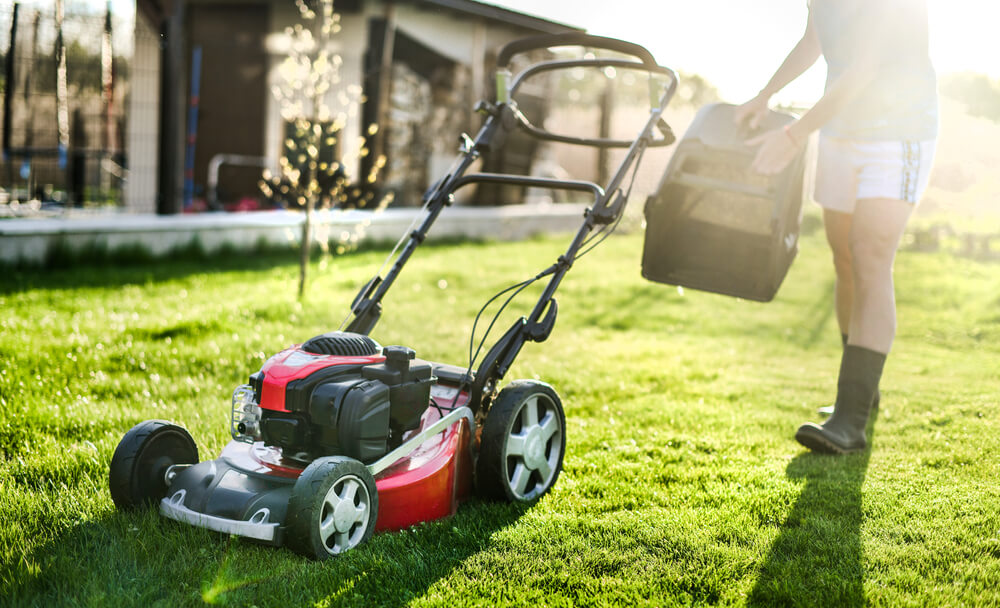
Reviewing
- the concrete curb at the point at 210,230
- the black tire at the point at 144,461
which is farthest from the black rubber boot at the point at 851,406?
the concrete curb at the point at 210,230

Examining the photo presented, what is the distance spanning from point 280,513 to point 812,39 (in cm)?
234

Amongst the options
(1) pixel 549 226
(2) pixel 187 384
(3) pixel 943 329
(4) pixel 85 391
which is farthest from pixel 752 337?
(1) pixel 549 226

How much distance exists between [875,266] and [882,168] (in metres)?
0.30

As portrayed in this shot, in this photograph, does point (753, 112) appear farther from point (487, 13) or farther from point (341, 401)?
point (487, 13)

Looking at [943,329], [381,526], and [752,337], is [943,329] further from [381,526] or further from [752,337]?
[381,526]

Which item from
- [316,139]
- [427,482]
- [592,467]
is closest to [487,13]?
[316,139]

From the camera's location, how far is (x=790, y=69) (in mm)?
3217

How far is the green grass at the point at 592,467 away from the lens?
197 centimetres

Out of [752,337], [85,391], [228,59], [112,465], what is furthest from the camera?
[228,59]

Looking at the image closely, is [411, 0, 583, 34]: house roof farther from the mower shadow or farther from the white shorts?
the mower shadow

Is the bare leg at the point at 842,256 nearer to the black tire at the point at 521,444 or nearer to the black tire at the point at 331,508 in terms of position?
the black tire at the point at 521,444

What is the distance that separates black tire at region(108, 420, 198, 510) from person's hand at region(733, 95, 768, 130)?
1.94 metres

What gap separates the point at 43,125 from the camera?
10.1 m

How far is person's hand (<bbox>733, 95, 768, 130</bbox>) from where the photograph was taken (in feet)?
9.73
